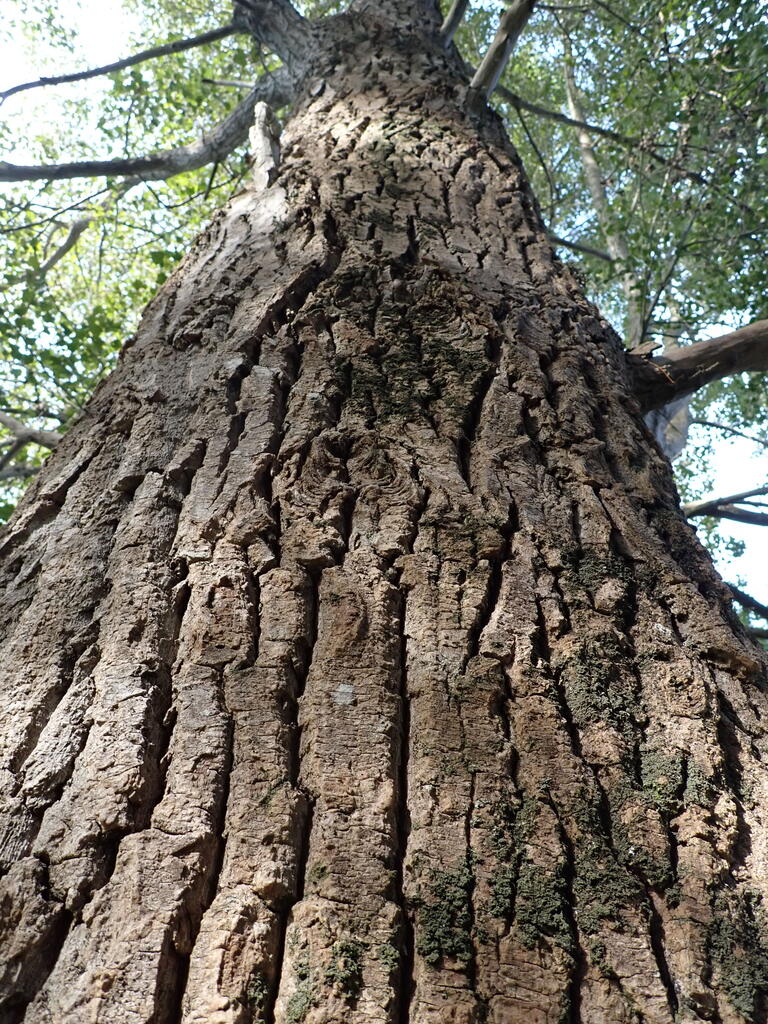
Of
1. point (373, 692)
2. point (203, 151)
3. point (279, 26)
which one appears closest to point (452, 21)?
point (279, 26)

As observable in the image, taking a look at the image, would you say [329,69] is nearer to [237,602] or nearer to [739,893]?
[237,602]

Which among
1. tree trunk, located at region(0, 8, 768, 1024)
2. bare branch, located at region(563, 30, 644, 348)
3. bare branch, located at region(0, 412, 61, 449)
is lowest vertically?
tree trunk, located at region(0, 8, 768, 1024)

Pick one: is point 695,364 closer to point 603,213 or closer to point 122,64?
point 122,64

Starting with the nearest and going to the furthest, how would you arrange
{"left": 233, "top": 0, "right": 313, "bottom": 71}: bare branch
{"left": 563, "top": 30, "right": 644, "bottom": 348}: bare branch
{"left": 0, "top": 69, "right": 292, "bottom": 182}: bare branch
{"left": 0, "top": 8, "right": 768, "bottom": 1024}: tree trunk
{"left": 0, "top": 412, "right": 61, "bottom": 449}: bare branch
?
{"left": 0, "top": 8, "right": 768, "bottom": 1024}: tree trunk
{"left": 0, "top": 412, "right": 61, "bottom": 449}: bare branch
{"left": 0, "top": 69, "right": 292, "bottom": 182}: bare branch
{"left": 233, "top": 0, "right": 313, "bottom": 71}: bare branch
{"left": 563, "top": 30, "right": 644, "bottom": 348}: bare branch

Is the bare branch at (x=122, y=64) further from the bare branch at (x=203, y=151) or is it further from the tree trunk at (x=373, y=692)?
the tree trunk at (x=373, y=692)

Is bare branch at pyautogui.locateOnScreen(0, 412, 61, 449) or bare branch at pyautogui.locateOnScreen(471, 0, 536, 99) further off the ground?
bare branch at pyautogui.locateOnScreen(471, 0, 536, 99)

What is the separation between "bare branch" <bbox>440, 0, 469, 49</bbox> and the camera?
4.14 m

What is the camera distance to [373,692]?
4.37ft

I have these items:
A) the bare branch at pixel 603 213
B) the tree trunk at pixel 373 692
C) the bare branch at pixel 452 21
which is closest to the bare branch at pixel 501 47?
the bare branch at pixel 452 21

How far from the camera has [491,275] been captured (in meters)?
2.39

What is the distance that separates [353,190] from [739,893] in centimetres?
237

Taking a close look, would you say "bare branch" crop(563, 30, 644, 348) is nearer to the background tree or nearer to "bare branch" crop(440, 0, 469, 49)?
the background tree

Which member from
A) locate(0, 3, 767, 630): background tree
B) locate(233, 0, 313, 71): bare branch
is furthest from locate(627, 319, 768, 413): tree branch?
locate(233, 0, 313, 71): bare branch

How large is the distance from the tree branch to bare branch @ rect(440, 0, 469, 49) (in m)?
2.28
